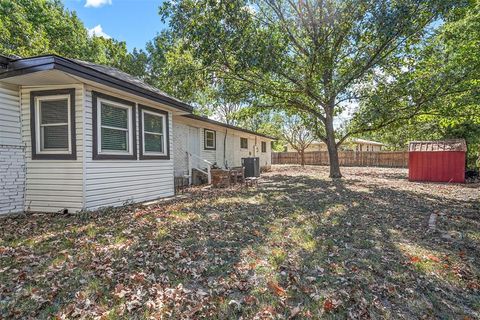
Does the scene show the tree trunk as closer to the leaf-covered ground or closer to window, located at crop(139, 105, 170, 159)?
the leaf-covered ground

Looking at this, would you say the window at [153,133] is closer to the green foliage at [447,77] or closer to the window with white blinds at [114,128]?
the window with white blinds at [114,128]

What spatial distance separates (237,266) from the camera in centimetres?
327

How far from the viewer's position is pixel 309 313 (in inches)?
94.1

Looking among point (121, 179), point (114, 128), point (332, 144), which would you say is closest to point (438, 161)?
point (332, 144)

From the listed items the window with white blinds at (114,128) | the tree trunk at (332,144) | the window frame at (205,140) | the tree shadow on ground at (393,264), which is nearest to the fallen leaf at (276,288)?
the tree shadow on ground at (393,264)

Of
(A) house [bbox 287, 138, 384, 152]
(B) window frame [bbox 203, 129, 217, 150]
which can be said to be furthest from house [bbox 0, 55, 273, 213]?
(A) house [bbox 287, 138, 384, 152]

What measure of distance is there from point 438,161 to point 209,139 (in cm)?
1088

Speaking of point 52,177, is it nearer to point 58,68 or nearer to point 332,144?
point 58,68

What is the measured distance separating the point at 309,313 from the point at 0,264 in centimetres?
352

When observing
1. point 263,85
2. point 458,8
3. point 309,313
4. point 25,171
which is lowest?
point 309,313

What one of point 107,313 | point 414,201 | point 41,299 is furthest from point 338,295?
point 414,201

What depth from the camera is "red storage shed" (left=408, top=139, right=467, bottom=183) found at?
12.1m

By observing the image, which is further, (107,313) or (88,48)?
(88,48)

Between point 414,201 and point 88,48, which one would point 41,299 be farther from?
point 88,48
